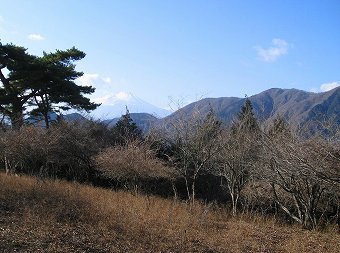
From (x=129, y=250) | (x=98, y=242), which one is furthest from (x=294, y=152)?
(x=98, y=242)

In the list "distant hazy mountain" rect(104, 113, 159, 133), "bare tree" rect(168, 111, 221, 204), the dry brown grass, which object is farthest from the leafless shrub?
"distant hazy mountain" rect(104, 113, 159, 133)

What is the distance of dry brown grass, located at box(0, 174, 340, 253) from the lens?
330 inches

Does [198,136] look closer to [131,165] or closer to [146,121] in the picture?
[131,165]

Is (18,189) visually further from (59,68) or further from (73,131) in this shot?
(59,68)

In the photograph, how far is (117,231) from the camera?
9.84 meters

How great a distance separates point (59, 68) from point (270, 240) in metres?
19.2

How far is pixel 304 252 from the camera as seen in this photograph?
32.5 feet

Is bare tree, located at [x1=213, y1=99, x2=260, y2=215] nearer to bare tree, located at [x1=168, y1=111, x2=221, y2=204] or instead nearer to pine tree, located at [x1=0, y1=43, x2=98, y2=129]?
bare tree, located at [x1=168, y1=111, x2=221, y2=204]

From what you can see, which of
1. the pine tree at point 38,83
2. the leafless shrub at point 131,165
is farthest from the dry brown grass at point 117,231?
the pine tree at point 38,83

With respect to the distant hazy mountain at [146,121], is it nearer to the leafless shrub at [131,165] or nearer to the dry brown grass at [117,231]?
the leafless shrub at [131,165]

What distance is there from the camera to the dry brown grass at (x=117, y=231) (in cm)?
839

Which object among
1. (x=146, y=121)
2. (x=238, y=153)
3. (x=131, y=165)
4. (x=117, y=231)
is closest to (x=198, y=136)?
(x=238, y=153)

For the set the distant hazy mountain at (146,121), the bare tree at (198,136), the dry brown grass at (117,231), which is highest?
the distant hazy mountain at (146,121)

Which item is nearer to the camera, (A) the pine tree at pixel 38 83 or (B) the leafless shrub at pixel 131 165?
(B) the leafless shrub at pixel 131 165
